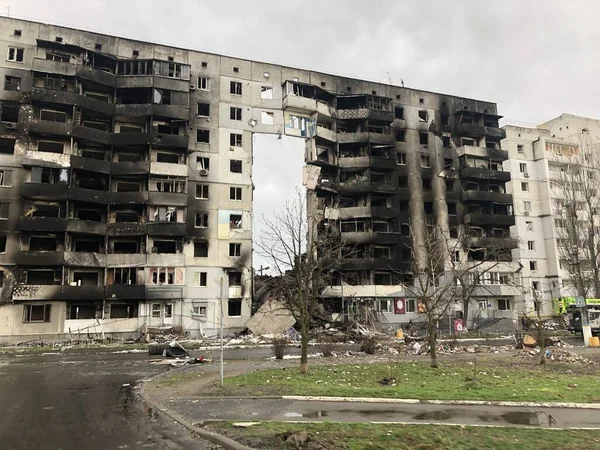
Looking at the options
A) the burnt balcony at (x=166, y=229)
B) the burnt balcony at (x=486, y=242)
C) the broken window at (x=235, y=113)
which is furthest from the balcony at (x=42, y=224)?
the burnt balcony at (x=486, y=242)

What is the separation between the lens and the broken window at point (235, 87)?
2041 inches

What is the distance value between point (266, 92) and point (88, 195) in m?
24.0

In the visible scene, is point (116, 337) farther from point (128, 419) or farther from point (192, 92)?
point (128, 419)

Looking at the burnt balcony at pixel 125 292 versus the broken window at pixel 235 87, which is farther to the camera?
the broken window at pixel 235 87

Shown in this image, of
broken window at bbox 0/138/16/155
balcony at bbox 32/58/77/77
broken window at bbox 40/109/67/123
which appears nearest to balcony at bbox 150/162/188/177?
broken window at bbox 40/109/67/123

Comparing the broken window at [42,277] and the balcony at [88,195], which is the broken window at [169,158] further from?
the broken window at [42,277]

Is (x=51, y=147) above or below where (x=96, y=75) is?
below

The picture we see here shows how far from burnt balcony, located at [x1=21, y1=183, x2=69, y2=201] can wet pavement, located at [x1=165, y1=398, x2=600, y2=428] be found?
35374 millimetres

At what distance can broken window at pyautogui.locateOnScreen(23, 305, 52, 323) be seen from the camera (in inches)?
1545

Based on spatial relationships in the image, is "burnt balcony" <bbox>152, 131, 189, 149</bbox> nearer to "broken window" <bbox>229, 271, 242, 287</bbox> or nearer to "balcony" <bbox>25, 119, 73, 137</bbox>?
"balcony" <bbox>25, 119, 73, 137</bbox>

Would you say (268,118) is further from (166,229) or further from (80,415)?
(80,415)

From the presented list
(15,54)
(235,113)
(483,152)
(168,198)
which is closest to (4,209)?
(168,198)

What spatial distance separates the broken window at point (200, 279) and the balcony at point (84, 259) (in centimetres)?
907

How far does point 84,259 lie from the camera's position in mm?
41281
